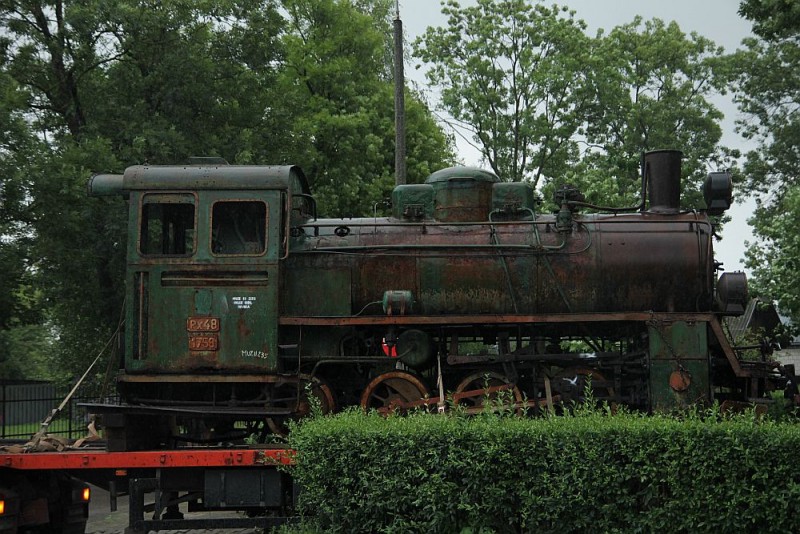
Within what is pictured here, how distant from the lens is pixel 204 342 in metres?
9.73

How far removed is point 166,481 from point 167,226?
9.23 ft

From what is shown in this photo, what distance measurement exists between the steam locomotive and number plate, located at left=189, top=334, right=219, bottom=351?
0.07 ft

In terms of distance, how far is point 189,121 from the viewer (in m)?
18.4

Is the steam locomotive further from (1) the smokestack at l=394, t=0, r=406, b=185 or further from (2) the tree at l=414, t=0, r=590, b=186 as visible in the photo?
(2) the tree at l=414, t=0, r=590, b=186

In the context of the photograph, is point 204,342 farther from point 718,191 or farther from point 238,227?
point 718,191

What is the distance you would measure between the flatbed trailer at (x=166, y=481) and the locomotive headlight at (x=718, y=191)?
566 cm

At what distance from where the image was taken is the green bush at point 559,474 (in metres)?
7.20

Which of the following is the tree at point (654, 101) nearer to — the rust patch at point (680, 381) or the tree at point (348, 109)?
the tree at point (348, 109)

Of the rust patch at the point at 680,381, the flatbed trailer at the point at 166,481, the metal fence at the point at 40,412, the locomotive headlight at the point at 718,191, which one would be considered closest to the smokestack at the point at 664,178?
the locomotive headlight at the point at 718,191

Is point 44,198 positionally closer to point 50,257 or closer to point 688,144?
point 50,257

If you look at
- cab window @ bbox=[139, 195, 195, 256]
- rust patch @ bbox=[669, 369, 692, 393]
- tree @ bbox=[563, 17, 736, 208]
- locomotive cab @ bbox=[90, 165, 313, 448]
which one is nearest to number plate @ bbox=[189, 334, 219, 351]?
locomotive cab @ bbox=[90, 165, 313, 448]

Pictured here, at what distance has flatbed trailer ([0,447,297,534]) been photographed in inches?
358

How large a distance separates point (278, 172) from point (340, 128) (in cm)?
1741

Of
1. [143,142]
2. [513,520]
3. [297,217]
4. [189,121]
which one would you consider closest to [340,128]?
[189,121]
